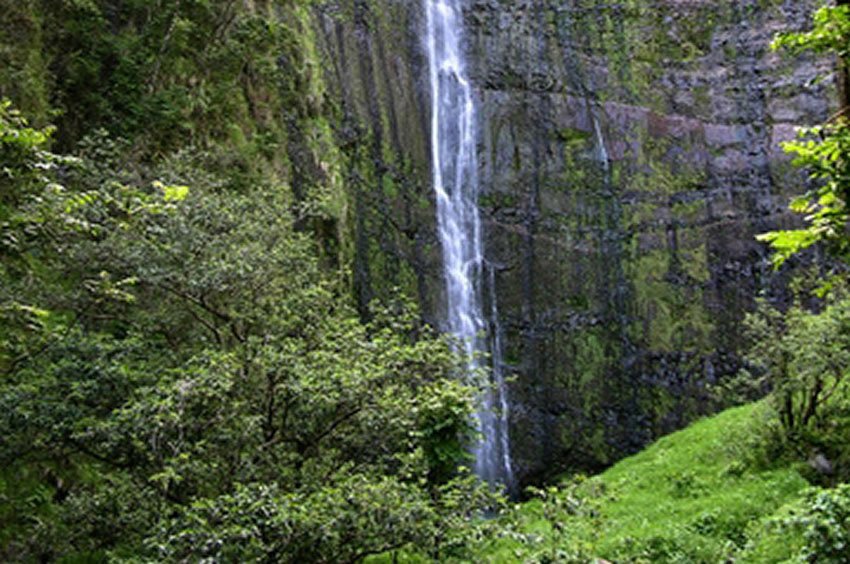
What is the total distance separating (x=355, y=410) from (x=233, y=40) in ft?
36.4

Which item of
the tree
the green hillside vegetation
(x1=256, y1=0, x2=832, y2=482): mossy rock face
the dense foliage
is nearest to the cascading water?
(x1=256, y1=0, x2=832, y2=482): mossy rock face

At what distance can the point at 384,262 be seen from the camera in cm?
2397

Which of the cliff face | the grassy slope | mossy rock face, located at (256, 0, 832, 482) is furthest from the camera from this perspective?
the cliff face

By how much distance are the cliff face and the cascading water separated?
2.05 ft

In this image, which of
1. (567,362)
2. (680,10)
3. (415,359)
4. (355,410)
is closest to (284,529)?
(355,410)

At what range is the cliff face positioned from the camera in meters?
25.8

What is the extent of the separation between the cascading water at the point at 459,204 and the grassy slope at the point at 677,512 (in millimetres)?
9478

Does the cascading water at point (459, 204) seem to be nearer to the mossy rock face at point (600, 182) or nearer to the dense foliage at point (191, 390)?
the mossy rock face at point (600, 182)

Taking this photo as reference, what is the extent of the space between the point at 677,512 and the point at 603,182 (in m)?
19.6

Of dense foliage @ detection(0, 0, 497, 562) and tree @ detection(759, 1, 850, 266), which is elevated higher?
tree @ detection(759, 1, 850, 266)

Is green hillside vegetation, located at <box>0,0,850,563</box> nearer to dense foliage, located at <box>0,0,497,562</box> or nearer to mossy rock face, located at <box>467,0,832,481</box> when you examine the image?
dense foliage, located at <box>0,0,497,562</box>

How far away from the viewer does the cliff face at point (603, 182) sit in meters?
25.8

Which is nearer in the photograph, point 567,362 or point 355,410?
point 355,410

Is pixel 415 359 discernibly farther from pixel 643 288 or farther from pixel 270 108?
pixel 643 288
